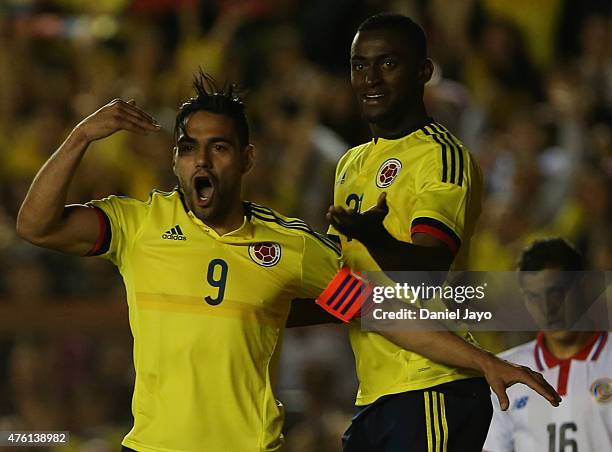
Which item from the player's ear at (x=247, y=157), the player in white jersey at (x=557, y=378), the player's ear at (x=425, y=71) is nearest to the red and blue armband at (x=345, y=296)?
the player's ear at (x=247, y=157)

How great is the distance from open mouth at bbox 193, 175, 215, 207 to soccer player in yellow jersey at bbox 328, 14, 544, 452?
1.44 feet

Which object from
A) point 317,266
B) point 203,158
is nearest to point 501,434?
point 317,266

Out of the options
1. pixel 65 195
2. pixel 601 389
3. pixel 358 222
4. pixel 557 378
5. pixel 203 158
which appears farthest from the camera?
pixel 557 378

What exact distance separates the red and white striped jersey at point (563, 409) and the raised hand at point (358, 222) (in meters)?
1.35

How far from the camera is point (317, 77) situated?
8820 mm

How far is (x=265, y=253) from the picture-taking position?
407 cm

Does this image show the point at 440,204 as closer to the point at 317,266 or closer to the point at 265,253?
the point at 317,266

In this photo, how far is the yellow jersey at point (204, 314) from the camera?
12.6 ft

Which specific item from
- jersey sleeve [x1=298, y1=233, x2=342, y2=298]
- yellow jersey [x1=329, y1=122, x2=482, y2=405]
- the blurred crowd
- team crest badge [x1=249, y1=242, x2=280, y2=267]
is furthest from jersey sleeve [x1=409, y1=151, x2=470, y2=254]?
the blurred crowd

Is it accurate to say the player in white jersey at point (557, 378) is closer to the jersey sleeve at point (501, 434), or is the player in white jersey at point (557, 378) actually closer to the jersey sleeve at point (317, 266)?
the jersey sleeve at point (501, 434)

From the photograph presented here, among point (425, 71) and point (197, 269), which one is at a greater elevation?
point (425, 71)

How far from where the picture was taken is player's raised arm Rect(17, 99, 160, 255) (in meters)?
3.82

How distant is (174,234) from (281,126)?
4.42 metres

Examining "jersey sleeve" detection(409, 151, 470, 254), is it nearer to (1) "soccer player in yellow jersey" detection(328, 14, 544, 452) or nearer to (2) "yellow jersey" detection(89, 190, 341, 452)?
(1) "soccer player in yellow jersey" detection(328, 14, 544, 452)
